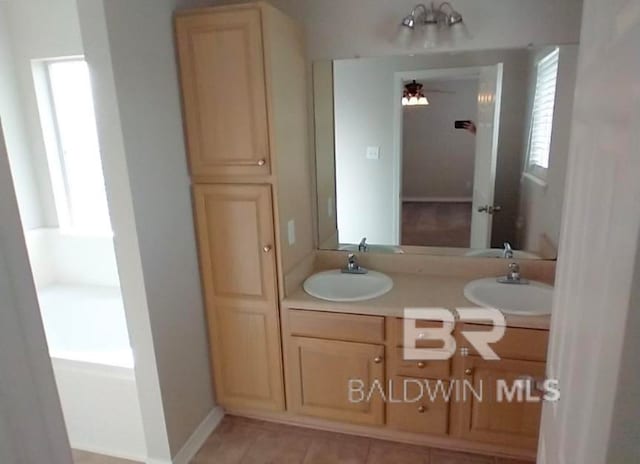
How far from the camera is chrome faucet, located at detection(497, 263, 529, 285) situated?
2.16 meters

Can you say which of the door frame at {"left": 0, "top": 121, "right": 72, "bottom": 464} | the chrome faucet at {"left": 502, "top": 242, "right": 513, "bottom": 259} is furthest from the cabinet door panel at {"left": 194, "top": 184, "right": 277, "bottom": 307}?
the door frame at {"left": 0, "top": 121, "right": 72, "bottom": 464}

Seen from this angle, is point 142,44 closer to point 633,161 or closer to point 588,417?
point 633,161

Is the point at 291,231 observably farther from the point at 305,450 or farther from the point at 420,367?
the point at 305,450

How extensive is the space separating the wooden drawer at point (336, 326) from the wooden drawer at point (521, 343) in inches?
14.9

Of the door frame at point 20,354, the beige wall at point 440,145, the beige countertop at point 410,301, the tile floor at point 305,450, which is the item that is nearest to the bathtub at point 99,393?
the tile floor at point 305,450

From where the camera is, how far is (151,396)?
6.49 ft

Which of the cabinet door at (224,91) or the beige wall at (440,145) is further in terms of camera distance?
the beige wall at (440,145)

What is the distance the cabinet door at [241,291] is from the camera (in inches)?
82.5

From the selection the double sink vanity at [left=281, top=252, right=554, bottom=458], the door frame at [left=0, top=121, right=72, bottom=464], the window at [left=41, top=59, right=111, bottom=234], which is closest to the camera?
the door frame at [left=0, top=121, right=72, bottom=464]

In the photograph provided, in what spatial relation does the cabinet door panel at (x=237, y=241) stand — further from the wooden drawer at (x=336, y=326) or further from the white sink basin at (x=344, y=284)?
the white sink basin at (x=344, y=284)

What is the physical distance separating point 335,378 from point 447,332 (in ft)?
1.98

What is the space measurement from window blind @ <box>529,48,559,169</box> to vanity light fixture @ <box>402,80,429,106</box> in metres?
0.53

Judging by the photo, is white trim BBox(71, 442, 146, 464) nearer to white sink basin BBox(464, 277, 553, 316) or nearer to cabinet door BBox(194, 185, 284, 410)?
cabinet door BBox(194, 185, 284, 410)

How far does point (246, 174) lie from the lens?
204 centimetres
